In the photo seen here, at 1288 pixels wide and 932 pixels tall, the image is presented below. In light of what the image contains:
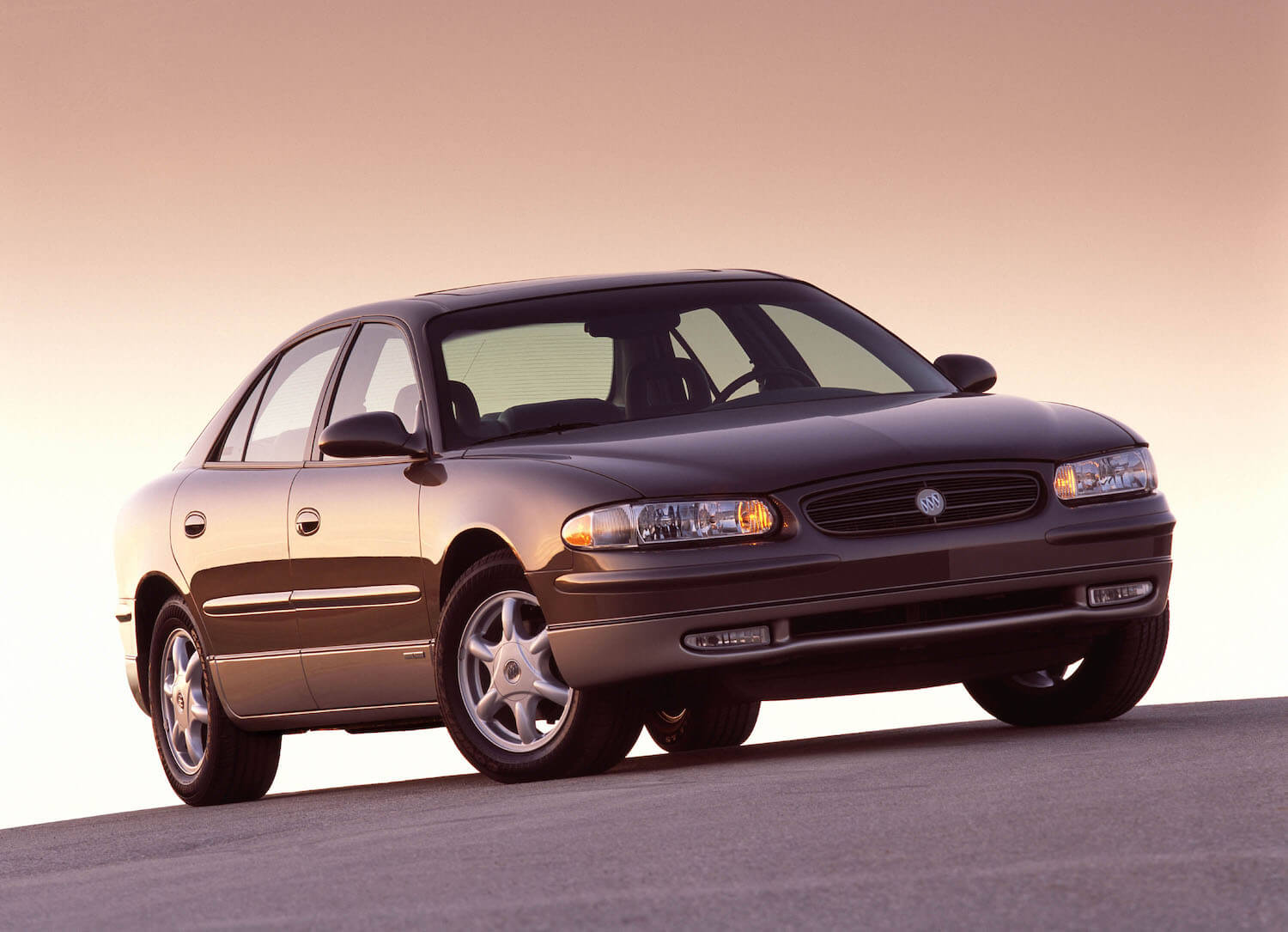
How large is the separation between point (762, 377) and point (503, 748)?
6.00 ft

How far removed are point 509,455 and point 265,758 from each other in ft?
7.16

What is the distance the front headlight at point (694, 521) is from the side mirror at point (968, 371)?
5.92 feet

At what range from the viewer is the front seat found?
27.0ft

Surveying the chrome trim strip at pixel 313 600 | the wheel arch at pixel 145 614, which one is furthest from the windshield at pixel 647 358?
the wheel arch at pixel 145 614

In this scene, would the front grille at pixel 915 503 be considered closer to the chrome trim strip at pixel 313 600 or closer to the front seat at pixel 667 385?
the front seat at pixel 667 385

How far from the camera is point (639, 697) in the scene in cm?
710

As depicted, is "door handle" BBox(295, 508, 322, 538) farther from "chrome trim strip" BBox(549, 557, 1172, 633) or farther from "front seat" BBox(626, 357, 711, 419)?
"chrome trim strip" BBox(549, 557, 1172, 633)

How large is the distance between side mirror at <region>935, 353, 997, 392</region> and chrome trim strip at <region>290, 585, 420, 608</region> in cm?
219

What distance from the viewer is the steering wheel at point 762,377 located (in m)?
8.34

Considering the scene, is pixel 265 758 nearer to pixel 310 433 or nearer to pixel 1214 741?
pixel 310 433

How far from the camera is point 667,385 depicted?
830cm

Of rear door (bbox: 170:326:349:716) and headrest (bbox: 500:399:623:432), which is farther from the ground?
headrest (bbox: 500:399:623:432)

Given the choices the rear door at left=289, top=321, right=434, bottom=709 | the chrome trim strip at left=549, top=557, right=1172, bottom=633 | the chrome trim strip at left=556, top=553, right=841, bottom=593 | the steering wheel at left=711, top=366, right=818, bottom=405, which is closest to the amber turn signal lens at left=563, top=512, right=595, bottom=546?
the chrome trim strip at left=556, top=553, right=841, bottom=593

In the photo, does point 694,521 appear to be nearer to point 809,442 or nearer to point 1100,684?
point 809,442
